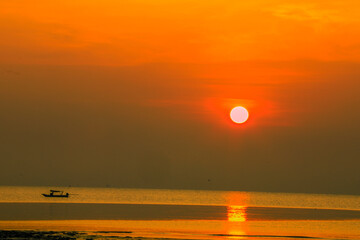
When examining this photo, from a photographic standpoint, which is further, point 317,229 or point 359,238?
point 317,229

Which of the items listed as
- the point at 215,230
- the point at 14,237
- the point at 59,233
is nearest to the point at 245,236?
the point at 215,230

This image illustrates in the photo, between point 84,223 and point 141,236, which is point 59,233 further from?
point 84,223

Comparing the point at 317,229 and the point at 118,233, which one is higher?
the point at 317,229

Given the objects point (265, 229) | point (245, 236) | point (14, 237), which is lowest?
point (14, 237)

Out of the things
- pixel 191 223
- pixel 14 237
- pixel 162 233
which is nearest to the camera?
pixel 14 237

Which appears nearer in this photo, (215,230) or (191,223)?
(215,230)

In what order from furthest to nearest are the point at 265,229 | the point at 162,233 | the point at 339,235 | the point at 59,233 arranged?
the point at 265,229
the point at 339,235
the point at 162,233
the point at 59,233

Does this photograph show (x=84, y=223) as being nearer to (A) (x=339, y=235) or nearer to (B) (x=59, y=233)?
(B) (x=59, y=233)

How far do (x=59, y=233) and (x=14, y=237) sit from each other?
6715mm

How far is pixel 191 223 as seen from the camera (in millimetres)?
87375

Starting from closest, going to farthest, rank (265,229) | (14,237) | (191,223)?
(14,237), (265,229), (191,223)

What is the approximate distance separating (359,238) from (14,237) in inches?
1525

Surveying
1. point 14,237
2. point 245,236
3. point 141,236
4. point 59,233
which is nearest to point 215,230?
point 245,236

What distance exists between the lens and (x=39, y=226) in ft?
244
